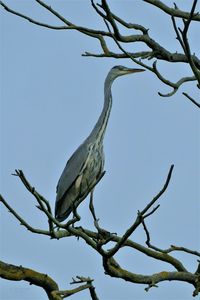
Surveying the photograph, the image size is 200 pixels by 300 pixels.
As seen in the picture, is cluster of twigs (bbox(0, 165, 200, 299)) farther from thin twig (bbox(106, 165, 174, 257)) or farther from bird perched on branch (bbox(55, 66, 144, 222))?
bird perched on branch (bbox(55, 66, 144, 222))

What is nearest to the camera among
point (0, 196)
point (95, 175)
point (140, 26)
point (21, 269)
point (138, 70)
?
point (0, 196)

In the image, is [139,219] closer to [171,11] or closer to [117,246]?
[117,246]

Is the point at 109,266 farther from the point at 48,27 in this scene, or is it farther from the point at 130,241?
the point at 48,27

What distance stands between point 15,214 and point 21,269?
0.43 meters

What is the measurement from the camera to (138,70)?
8.53m

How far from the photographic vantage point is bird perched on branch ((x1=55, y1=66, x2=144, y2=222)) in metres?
7.64

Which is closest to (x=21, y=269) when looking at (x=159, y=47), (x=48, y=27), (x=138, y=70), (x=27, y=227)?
(x=27, y=227)

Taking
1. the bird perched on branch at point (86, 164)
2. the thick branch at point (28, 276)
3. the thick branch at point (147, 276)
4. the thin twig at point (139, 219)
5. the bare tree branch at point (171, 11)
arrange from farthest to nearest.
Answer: the bird perched on branch at point (86, 164)
the bare tree branch at point (171, 11)
the thick branch at point (147, 276)
the thick branch at point (28, 276)
the thin twig at point (139, 219)

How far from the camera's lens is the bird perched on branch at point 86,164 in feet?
25.1

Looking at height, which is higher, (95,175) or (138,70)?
(138,70)

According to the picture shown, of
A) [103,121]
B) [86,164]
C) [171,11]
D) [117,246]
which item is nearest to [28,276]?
[117,246]

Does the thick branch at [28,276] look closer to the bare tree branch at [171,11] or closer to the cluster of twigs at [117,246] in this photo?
the cluster of twigs at [117,246]

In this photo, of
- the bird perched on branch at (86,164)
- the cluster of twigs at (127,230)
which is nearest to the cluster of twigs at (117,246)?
the cluster of twigs at (127,230)

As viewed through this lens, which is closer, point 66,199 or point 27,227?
point 27,227
